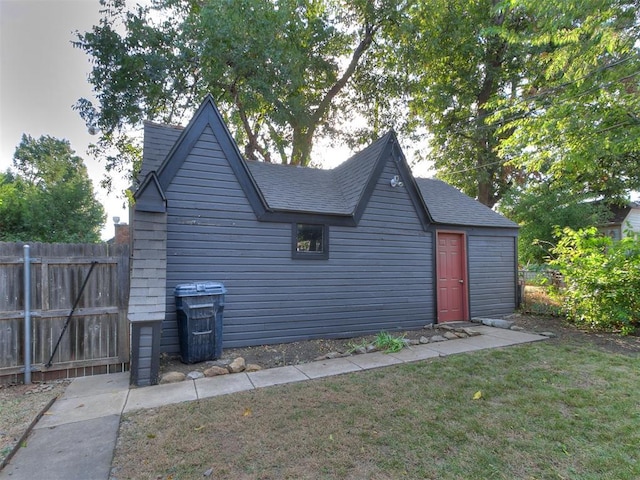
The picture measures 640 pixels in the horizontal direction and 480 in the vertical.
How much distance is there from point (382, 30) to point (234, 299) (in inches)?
578

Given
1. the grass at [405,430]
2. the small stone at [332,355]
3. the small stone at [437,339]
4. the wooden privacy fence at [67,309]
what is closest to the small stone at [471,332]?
the small stone at [437,339]

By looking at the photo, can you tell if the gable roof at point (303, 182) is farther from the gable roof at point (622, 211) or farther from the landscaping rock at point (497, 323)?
the gable roof at point (622, 211)

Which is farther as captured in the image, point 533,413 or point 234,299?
point 234,299

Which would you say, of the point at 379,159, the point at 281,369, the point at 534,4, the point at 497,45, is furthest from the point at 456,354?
the point at 497,45

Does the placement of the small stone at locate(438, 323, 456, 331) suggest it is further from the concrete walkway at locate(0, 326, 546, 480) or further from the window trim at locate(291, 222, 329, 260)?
the window trim at locate(291, 222, 329, 260)

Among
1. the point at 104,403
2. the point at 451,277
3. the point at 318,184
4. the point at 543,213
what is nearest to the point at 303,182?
the point at 318,184

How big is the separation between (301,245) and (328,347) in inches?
85.0

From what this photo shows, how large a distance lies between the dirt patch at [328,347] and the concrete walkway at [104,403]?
1.63ft

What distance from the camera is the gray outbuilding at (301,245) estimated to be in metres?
5.62

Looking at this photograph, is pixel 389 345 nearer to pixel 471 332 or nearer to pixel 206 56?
pixel 471 332

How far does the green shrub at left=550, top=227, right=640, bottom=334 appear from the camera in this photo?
6.73 meters

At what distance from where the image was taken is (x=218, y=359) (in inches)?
209

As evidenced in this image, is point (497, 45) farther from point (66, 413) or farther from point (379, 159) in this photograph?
point (66, 413)

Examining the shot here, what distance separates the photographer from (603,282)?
22.6ft
